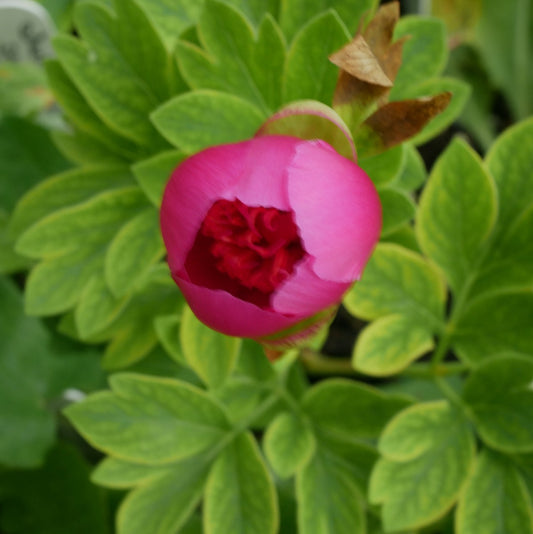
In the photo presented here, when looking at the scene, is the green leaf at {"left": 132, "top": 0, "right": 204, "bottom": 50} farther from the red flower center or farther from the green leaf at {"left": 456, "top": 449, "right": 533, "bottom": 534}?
the green leaf at {"left": 456, "top": 449, "right": 533, "bottom": 534}

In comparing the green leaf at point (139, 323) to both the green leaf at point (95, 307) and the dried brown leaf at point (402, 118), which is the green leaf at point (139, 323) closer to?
the green leaf at point (95, 307)

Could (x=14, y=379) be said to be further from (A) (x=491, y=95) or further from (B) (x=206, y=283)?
(A) (x=491, y=95)

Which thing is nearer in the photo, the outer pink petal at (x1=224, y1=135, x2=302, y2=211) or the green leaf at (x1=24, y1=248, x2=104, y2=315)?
the outer pink petal at (x1=224, y1=135, x2=302, y2=211)

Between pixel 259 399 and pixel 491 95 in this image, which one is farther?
pixel 491 95

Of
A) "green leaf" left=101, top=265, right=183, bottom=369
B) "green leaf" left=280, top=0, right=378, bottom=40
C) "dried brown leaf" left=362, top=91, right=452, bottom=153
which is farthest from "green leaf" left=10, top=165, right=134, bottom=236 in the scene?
"dried brown leaf" left=362, top=91, right=452, bottom=153

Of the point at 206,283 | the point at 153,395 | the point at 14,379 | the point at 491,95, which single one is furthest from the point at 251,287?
the point at 491,95

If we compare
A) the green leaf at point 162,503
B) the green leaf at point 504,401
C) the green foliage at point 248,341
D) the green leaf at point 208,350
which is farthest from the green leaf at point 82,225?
the green leaf at point 504,401

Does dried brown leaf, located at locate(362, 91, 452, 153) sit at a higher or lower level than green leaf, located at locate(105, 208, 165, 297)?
higher
